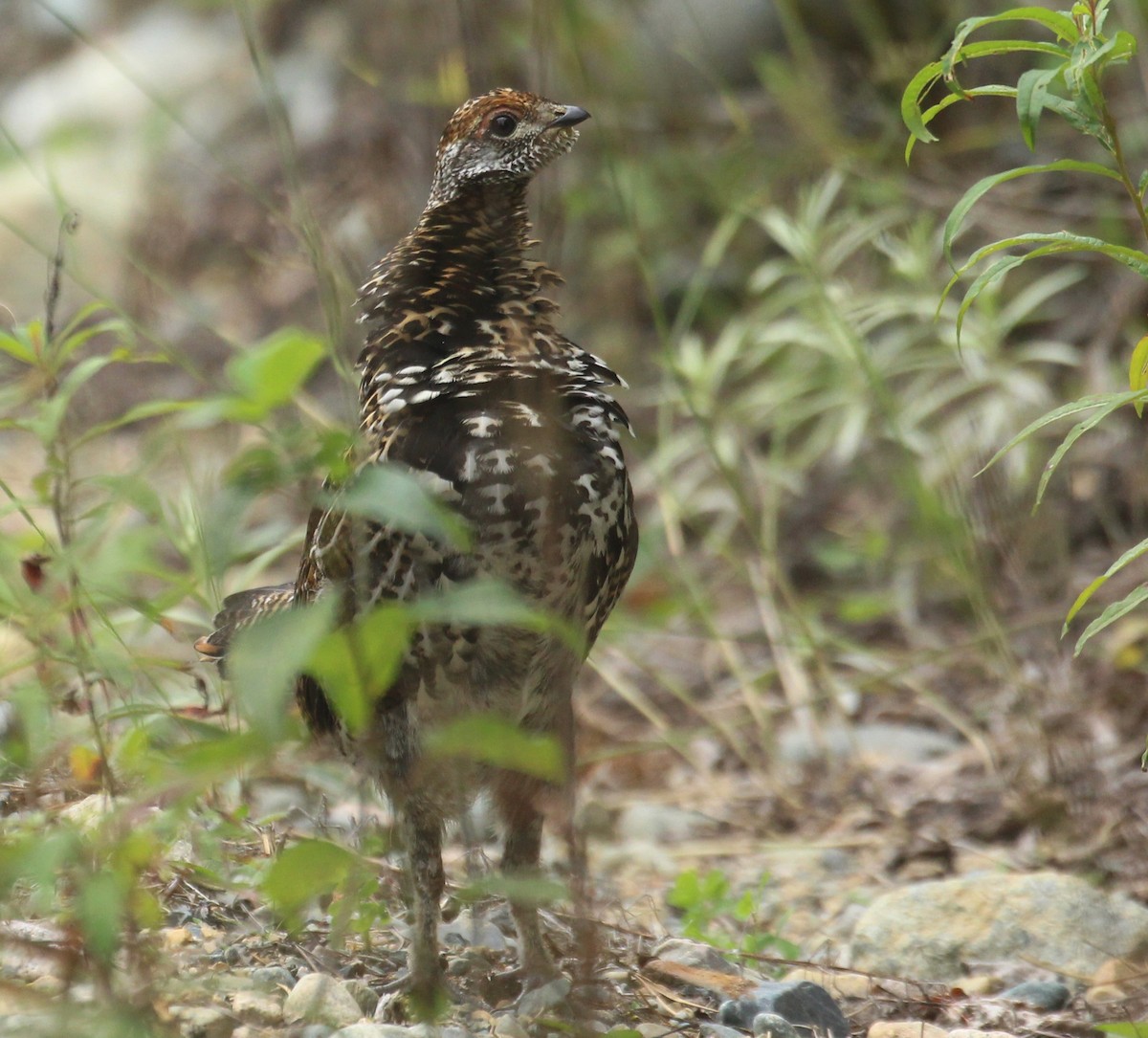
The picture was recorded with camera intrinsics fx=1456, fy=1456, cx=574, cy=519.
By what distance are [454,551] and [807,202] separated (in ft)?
11.3

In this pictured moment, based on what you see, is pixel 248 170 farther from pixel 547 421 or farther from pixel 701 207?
pixel 547 421

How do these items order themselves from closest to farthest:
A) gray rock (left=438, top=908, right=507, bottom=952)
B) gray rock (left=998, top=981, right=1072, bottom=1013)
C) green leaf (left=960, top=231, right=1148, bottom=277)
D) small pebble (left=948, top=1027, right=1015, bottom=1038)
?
green leaf (left=960, top=231, right=1148, bottom=277) < small pebble (left=948, top=1027, right=1015, bottom=1038) < gray rock (left=998, top=981, right=1072, bottom=1013) < gray rock (left=438, top=908, right=507, bottom=952)

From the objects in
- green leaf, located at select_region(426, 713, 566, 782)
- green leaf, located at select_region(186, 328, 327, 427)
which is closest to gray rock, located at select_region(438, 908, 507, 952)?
green leaf, located at select_region(426, 713, 566, 782)

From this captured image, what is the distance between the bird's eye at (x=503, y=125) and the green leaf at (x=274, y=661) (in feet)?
7.52

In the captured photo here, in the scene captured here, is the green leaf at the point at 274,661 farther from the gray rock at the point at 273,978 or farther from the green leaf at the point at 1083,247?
the green leaf at the point at 1083,247

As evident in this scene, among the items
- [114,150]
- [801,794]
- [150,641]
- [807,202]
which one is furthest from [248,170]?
[801,794]

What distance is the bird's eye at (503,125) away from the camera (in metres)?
3.80

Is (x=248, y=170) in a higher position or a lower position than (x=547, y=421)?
higher

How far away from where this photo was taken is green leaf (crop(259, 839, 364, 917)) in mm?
1944

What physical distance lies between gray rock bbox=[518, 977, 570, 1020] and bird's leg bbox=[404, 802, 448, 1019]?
0.19 meters

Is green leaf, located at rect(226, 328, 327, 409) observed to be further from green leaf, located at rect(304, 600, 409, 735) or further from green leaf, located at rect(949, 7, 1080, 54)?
green leaf, located at rect(949, 7, 1080, 54)

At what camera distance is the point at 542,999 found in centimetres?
325

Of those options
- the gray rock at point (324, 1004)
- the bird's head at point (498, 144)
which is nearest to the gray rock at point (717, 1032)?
the gray rock at point (324, 1004)

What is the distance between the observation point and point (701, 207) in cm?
869
